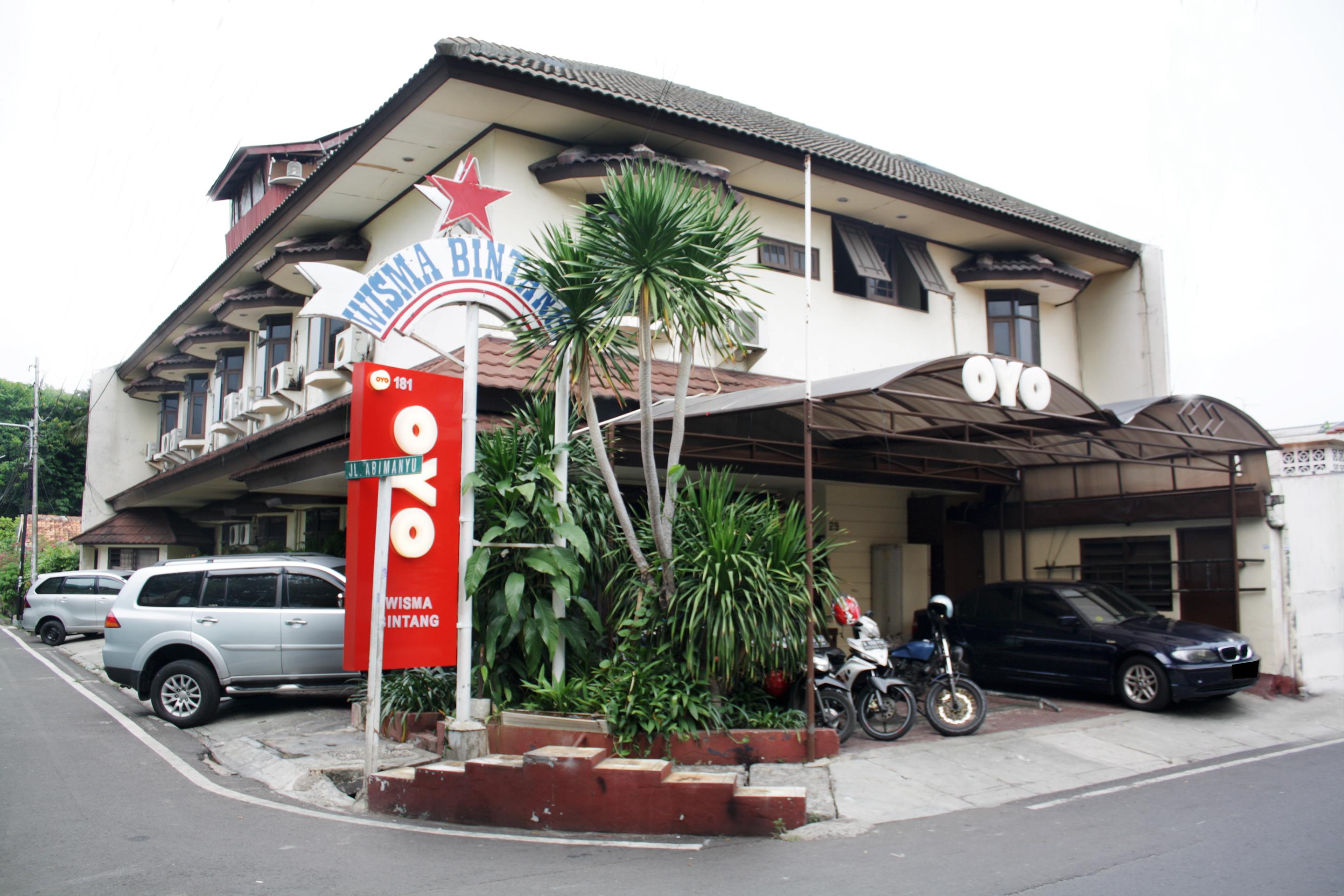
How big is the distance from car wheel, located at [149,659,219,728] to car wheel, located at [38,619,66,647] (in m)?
14.6

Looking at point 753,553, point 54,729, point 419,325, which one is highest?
point 419,325

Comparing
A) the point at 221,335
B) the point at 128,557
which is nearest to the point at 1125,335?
the point at 221,335

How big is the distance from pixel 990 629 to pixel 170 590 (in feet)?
33.7

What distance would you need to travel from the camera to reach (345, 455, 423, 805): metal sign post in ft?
24.0

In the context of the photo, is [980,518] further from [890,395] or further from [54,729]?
[54,729]

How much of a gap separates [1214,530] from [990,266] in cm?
570

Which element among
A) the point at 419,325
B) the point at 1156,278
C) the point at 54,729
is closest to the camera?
the point at 54,729

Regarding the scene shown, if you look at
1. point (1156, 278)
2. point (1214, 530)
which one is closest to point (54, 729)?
point (1214, 530)

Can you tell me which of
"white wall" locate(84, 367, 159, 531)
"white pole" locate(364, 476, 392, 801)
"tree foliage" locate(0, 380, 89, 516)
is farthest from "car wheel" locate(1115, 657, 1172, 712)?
"tree foliage" locate(0, 380, 89, 516)

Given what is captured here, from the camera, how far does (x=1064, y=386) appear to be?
994 cm

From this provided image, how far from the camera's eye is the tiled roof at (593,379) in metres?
10.9

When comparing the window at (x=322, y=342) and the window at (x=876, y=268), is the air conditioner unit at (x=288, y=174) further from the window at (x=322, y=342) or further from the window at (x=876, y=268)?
the window at (x=876, y=268)

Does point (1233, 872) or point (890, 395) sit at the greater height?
point (890, 395)

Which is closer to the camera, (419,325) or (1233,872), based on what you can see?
(1233,872)
